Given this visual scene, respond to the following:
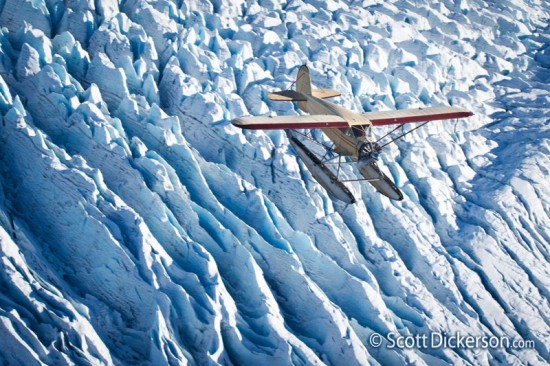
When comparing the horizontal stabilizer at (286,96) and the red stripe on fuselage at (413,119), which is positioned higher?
the red stripe on fuselage at (413,119)

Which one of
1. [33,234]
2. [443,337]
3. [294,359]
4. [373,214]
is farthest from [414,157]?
[33,234]

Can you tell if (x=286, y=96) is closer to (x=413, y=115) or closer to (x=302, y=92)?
Result: (x=302, y=92)

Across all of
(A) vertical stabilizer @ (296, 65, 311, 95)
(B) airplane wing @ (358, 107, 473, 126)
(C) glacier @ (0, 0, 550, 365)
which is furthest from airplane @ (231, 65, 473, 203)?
(C) glacier @ (0, 0, 550, 365)

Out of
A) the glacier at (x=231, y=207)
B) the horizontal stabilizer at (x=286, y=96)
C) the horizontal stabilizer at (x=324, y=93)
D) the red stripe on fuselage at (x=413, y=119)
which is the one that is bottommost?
the glacier at (x=231, y=207)

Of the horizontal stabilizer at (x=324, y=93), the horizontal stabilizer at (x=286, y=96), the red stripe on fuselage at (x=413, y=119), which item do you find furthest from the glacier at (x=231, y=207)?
the red stripe on fuselage at (x=413, y=119)

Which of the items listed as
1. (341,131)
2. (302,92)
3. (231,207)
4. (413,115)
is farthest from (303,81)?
(231,207)

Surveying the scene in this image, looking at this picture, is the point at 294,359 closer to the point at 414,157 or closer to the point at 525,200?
the point at 414,157

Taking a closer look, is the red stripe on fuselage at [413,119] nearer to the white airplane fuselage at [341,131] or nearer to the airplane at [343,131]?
the airplane at [343,131]

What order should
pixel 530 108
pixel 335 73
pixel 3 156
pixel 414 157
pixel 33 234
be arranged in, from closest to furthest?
1. pixel 33 234
2. pixel 3 156
3. pixel 414 157
4. pixel 335 73
5. pixel 530 108
